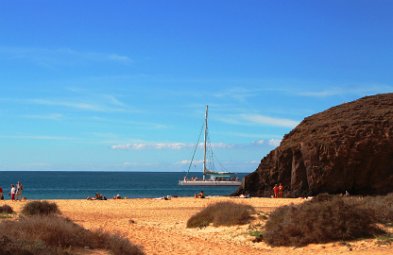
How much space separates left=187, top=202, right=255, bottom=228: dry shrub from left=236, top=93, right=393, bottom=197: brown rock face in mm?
18997

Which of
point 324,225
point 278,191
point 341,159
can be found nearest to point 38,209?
point 324,225

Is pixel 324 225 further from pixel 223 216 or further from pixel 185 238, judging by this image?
pixel 223 216

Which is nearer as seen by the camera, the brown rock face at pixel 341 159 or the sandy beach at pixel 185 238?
the sandy beach at pixel 185 238

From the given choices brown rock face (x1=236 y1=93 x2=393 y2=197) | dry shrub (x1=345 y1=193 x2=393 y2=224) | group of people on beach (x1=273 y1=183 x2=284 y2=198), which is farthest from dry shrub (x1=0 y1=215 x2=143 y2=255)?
brown rock face (x1=236 y1=93 x2=393 y2=197)

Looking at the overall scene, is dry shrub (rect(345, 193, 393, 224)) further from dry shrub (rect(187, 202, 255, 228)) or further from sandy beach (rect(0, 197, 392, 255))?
dry shrub (rect(187, 202, 255, 228))

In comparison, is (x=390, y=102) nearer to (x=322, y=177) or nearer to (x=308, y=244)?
(x=322, y=177)

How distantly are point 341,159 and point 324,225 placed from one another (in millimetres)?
24345

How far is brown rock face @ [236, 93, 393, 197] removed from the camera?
37938mm

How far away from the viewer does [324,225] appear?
14.6 m

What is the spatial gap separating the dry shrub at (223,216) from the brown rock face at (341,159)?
62.3 ft

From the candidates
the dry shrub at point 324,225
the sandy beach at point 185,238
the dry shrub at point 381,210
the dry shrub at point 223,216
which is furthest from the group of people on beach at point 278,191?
the dry shrub at point 324,225

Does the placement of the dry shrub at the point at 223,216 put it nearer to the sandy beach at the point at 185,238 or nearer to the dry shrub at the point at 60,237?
the sandy beach at the point at 185,238

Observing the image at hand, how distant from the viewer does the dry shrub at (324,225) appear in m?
14.5

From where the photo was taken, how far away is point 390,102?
45.0 m
